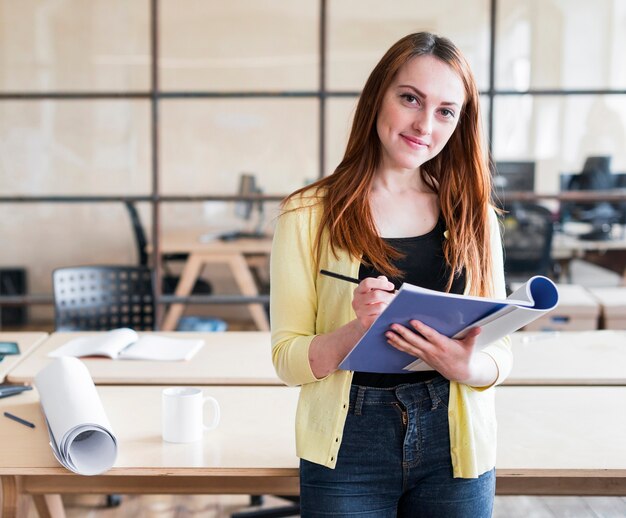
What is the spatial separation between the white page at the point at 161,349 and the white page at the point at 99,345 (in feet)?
0.08

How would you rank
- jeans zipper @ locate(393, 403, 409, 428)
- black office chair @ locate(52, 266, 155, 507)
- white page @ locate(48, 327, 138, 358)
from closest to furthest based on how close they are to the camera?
jeans zipper @ locate(393, 403, 409, 428), white page @ locate(48, 327, 138, 358), black office chair @ locate(52, 266, 155, 507)

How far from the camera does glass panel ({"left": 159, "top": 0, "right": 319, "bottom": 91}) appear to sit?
13.5 ft

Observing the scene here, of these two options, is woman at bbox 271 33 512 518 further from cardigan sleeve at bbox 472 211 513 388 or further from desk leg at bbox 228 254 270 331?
desk leg at bbox 228 254 270 331

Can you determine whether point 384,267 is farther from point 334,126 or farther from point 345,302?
point 334,126

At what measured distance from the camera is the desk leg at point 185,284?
4.18m

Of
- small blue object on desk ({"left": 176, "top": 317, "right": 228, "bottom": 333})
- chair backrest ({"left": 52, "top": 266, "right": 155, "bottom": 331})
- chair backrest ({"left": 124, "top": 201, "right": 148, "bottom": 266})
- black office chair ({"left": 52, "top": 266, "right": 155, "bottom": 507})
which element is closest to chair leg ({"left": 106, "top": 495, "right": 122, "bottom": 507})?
black office chair ({"left": 52, "top": 266, "right": 155, "bottom": 507})

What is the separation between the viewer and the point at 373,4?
13.4 ft

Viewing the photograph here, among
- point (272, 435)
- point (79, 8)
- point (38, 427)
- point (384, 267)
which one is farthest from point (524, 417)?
point (79, 8)

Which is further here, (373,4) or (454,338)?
(373,4)

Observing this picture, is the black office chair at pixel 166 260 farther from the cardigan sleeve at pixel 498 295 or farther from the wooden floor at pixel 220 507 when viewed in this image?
the cardigan sleeve at pixel 498 295

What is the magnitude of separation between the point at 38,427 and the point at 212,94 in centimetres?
260

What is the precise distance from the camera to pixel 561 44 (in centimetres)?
409

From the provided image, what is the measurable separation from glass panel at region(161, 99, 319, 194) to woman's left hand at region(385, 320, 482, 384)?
2.90 metres

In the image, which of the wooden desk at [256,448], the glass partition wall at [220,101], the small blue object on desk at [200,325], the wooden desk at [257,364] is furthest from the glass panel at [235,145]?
the wooden desk at [256,448]
